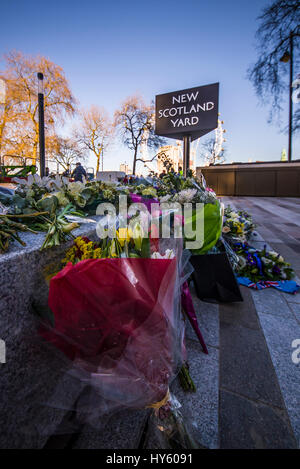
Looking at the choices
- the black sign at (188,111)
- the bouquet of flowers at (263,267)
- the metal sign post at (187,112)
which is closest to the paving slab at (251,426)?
the bouquet of flowers at (263,267)

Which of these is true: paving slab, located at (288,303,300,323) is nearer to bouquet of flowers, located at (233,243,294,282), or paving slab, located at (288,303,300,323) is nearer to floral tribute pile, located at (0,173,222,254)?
bouquet of flowers, located at (233,243,294,282)

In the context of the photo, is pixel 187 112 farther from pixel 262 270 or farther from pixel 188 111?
pixel 262 270

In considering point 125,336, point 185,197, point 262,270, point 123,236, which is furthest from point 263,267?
point 125,336

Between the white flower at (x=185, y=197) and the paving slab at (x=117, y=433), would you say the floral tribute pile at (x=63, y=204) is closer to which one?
the white flower at (x=185, y=197)

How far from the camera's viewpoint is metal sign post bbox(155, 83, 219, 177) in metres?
4.75

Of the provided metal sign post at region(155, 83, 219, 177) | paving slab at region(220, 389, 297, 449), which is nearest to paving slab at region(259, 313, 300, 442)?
paving slab at region(220, 389, 297, 449)

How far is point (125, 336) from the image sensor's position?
0.97 m

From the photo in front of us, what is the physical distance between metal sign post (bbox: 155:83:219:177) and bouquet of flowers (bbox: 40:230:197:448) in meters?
4.29

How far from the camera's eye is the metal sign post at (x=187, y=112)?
475 cm

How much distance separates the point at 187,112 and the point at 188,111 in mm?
29

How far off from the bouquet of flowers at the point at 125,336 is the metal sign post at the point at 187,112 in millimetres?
4289

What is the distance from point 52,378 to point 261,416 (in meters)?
1.01

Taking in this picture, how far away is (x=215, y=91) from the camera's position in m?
4.66
